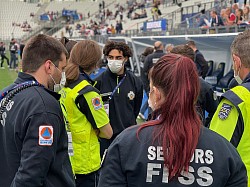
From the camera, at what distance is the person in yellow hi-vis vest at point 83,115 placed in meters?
2.83

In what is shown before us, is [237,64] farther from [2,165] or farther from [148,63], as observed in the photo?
[148,63]

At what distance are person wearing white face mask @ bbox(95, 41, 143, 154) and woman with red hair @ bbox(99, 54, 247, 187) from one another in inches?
89.4

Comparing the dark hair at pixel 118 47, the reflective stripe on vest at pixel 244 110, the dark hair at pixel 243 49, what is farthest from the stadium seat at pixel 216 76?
the reflective stripe on vest at pixel 244 110

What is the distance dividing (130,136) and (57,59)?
85 cm

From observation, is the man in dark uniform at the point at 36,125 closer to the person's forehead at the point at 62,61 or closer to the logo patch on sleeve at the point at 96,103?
the person's forehead at the point at 62,61

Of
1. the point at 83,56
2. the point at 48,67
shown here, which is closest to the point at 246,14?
the point at 83,56

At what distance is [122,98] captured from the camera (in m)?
3.93

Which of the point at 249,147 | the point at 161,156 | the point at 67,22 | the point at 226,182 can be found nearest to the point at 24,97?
the point at 161,156

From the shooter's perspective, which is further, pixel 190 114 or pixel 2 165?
pixel 2 165

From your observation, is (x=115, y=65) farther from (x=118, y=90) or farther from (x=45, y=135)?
(x=45, y=135)

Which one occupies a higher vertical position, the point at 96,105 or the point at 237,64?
the point at 237,64

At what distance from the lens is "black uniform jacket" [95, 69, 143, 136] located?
12.6ft

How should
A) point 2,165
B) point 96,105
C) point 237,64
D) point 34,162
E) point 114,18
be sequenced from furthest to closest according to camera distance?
point 114,18 < point 96,105 < point 237,64 < point 2,165 < point 34,162

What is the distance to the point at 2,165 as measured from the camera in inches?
80.5
